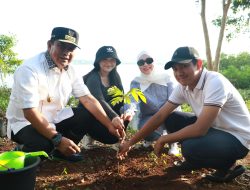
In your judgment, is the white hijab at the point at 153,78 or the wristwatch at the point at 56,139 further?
the white hijab at the point at 153,78

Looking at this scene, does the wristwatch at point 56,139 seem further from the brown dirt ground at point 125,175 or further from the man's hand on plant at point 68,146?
the brown dirt ground at point 125,175

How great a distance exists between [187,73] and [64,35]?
130cm

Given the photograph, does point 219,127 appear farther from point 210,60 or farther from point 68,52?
point 210,60

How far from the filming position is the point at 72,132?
12.5 ft

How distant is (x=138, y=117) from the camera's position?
4555 mm

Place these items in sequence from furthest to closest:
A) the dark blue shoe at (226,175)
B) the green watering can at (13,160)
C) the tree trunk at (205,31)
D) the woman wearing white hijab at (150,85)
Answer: the tree trunk at (205,31)
the woman wearing white hijab at (150,85)
the dark blue shoe at (226,175)
the green watering can at (13,160)

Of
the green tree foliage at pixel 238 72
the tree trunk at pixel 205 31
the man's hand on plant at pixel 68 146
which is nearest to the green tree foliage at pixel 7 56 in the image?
the man's hand on plant at pixel 68 146

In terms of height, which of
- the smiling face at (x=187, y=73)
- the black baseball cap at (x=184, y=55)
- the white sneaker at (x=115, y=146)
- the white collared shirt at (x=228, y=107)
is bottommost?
the white sneaker at (x=115, y=146)

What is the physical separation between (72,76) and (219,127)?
1.77m

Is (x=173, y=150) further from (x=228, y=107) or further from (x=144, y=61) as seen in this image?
(x=144, y=61)

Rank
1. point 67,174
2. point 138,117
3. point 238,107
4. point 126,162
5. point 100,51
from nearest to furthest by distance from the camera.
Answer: point 238,107, point 67,174, point 126,162, point 100,51, point 138,117

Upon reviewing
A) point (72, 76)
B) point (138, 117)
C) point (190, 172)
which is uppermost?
point (72, 76)

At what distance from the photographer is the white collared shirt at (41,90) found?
3.04m

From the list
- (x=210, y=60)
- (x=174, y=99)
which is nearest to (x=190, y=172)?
(x=174, y=99)
